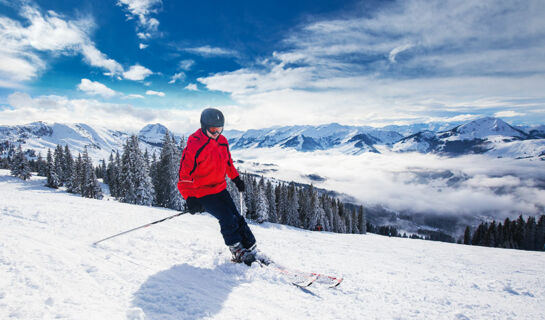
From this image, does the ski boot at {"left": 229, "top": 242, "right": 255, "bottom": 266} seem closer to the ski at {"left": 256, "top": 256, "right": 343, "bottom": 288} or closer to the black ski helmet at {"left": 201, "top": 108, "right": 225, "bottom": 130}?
the ski at {"left": 256, "top": 256, "right": 343, "bottom": 288}

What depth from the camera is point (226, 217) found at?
5.33 m

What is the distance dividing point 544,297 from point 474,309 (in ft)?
10.3

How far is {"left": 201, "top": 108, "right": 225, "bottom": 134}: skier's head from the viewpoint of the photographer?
5246mm

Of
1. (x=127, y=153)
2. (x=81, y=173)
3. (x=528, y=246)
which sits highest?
(x=127, y=153)

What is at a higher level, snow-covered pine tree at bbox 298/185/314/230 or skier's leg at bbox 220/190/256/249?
skier's leg at bbox 220/190/256/249

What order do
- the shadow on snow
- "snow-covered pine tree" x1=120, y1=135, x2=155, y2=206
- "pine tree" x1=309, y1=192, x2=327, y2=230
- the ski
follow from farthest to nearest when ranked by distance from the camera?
"pine tree" x1=309, y1=192, x2=327, y2=230
"snow-covered pine tree" x1=120, y1=135, x2=155, y2=206
the ski
the shadow on snow

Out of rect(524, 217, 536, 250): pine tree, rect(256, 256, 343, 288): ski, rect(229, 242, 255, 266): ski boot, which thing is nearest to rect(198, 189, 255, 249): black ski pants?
rect(229, 242, 255, 266): ski boot

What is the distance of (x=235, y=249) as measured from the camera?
5484 mm

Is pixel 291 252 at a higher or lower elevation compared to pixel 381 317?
lower

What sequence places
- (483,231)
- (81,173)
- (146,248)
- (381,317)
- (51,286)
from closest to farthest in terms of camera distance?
(51,286), (381,317), (146,248), (81,173), (483,231)

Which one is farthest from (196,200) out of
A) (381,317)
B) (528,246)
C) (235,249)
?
(528,246)

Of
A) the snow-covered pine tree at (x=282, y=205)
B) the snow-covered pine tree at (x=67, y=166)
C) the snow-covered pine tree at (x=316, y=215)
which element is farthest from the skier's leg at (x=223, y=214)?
the snow-covered pine tree at (x=67, y=166)

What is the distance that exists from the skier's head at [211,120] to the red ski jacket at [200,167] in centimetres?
18

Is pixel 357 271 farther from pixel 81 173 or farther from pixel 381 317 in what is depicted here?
pixel 81 173
